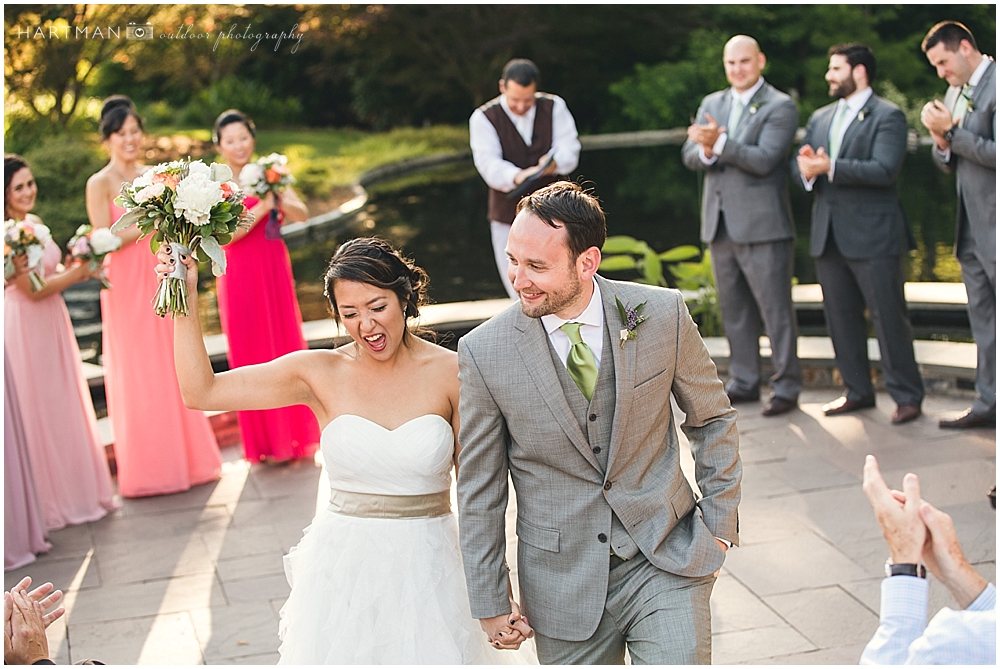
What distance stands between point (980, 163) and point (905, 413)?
1555mm

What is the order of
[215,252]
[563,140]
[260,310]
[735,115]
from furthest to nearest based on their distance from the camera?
[563,140] < [735,115] < [260,310] < [215,252]

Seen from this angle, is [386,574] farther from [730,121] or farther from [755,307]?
[730,121]

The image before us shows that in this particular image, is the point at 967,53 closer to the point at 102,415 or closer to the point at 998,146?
the point at 998,146

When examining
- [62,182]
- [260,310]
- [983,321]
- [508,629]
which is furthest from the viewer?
[62,182]

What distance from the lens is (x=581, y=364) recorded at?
9.87 ft

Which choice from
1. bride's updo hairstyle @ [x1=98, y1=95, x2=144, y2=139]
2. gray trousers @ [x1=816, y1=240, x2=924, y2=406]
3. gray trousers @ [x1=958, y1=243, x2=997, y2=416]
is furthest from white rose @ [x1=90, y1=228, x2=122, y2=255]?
gray trousers @ [x1=958, y1=243, x2=997, y2=416]

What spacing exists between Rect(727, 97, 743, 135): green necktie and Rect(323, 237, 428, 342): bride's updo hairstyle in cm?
399

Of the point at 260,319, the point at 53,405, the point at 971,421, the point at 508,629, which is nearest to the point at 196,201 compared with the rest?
the point at 508,629

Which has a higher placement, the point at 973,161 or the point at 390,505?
the point at 973,161

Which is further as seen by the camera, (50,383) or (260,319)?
(260,319)

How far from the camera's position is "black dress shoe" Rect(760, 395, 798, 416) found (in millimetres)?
6969

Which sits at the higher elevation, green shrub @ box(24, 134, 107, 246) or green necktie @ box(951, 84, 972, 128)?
green necktie @ box(951, 84, 972, 128)

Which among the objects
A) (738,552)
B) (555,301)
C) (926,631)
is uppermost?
(555,301)

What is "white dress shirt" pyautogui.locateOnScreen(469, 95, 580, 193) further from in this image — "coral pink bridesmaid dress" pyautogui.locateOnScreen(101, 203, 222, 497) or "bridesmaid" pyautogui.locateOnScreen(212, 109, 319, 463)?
"coral pink bridesmaid dress" pyautogui.locateOnScreen(101, 203, 222, 497)
